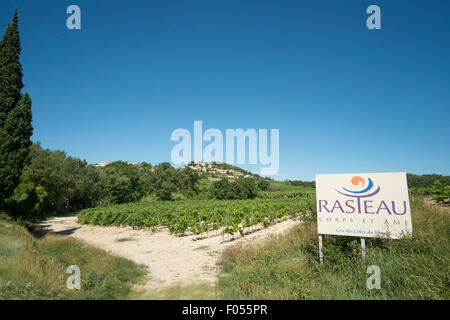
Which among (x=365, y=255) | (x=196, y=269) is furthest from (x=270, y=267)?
(x=196, y=269)

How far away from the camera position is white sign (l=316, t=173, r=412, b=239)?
4736 mm

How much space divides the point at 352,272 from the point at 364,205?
1.60m

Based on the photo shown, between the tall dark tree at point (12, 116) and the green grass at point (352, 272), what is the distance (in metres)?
15.7

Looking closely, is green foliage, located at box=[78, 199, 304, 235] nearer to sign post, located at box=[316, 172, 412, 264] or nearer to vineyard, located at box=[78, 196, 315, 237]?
vineyard, located at box=[78, 196, 315, 237]

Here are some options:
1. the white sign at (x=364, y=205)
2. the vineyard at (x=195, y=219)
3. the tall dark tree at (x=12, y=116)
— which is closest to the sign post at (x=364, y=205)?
the white sign at (x=364, y=205)

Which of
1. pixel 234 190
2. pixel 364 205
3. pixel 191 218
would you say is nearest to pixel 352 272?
pixel 364 205

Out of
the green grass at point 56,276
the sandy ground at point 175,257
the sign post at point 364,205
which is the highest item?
the sign post at point 364,205

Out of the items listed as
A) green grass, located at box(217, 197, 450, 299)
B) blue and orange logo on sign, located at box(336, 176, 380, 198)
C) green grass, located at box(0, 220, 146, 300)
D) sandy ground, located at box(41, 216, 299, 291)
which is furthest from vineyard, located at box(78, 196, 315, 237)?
blue and orange logo on sign, located at box(336, 176, 380, 198)

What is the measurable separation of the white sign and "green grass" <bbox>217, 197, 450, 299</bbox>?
42 cm

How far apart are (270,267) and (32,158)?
42127 millimetres

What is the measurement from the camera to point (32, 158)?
32.4 meters

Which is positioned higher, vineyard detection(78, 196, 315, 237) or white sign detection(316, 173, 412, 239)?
white sign detection(316, 173, 412, 239)

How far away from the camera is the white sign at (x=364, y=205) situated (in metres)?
4.74

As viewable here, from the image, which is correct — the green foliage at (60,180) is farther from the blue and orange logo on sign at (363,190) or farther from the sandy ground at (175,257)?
the blue and orange logo on sign at (363,190)
